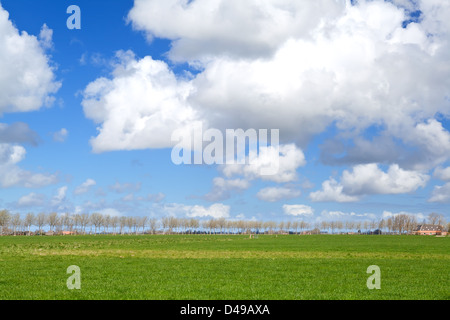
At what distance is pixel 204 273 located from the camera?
32344mm

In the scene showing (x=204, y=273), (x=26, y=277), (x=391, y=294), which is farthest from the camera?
(x=204, y=273)

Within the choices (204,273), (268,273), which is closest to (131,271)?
(204,273)

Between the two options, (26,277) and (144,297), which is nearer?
(144,297)

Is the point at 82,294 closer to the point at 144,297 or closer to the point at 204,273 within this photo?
the point at 144,297

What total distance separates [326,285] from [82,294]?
47.0 feet

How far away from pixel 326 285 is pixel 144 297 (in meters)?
11.3
